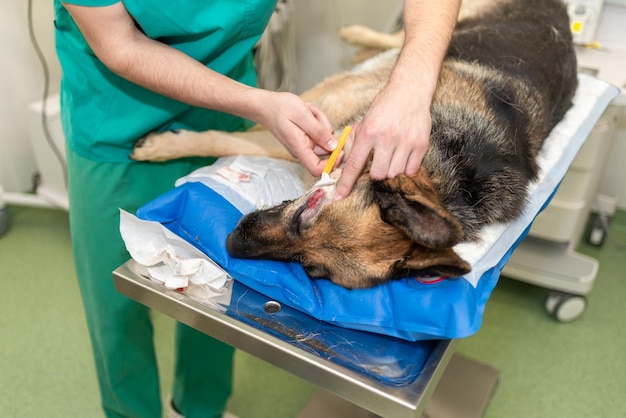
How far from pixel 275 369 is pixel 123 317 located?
101 centimetres

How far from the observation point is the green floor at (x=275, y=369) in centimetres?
245

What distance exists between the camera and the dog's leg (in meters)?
1.65

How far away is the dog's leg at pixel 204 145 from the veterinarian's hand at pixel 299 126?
46 cm

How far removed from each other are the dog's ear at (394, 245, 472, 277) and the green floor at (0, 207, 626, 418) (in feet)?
4.94

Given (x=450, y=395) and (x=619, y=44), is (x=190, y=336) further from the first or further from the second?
(x=619, y=44)

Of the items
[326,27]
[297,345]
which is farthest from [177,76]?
[326,27]

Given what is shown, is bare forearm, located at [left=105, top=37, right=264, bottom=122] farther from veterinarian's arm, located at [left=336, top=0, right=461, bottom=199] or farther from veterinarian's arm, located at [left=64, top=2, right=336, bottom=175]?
veterinarian's arm, located at [left=336, top=0, right=461, bottom=199]

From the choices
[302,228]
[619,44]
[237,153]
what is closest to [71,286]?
[237,153]

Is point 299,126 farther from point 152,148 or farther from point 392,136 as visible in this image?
point 152,148

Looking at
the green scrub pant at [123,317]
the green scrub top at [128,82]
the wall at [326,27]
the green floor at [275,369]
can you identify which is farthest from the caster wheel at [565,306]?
the green scrub top at [128,82]

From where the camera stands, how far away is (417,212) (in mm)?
1111

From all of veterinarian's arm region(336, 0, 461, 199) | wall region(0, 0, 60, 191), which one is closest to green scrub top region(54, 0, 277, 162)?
veterinarian's arm region(336, 0, 461, 199)

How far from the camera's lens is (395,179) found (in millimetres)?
1222

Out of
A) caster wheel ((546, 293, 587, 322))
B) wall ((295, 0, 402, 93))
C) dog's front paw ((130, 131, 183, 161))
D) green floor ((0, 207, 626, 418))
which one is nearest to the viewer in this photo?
dog's front paw ((130, 131, 183, 161))
